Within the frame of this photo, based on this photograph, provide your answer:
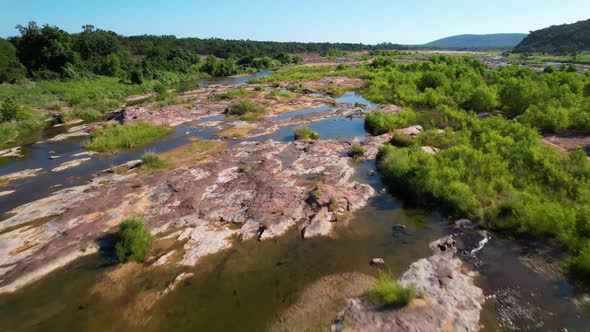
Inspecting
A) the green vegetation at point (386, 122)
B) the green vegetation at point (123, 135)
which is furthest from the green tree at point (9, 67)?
the green vegetation at point (386, 122)

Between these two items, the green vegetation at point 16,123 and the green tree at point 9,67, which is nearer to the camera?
the green vegetation at point 16,123

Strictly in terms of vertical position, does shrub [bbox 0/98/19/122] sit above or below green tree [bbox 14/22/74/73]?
below

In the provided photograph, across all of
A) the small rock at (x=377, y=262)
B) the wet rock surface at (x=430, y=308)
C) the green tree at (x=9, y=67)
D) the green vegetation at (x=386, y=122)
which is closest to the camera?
the wet rock surface at (x=430, y=308)

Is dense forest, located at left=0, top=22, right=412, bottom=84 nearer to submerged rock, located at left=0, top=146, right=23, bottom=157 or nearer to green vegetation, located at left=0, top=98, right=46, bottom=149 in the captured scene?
green vegetation, located at left=0, top=98, right=46, bottom=149

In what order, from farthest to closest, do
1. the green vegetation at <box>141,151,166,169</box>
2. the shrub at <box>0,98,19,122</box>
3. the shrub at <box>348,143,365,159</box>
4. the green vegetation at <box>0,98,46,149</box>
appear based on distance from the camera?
the shrub at <box>0,98,19,122</box>, the green vegetation at <box>0,98,46,149</box>, the shrub at <box>348,143,365,159</box>, the green vegetation at <box>141,151,166,169</box>

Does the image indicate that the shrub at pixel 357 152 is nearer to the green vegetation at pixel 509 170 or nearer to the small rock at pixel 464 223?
the green vegetation at pixel 509 170

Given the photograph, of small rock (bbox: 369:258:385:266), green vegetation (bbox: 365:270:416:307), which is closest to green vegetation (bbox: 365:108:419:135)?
small rock (bbox: 369:258:385:266)
